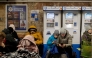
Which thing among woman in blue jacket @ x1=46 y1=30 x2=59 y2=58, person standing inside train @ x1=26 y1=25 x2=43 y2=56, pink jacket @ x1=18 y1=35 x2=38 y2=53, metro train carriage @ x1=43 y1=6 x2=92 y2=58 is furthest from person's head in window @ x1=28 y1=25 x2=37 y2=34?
pink jacket @ x1=18 y1=35 x2=38 y2=53

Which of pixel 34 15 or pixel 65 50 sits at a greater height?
pixel 34 15

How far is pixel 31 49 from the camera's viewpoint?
570 centimetres

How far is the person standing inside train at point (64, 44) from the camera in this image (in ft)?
19.6

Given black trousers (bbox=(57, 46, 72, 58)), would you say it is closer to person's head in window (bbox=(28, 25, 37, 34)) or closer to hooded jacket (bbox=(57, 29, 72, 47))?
hooded jacket (bbox=(57, 29, 72, 47))

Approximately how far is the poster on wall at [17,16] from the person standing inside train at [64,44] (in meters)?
1.71

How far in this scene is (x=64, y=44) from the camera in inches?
242

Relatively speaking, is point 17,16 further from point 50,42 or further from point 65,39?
point 65,39

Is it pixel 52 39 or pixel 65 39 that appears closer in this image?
pixel 65 39

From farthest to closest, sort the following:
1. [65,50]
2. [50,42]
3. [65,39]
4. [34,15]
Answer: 1. [34,15]
2. [50,42]
3. [65,39]
4. [65,50]

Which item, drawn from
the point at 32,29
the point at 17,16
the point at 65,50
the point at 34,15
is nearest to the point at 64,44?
the point at 65,50

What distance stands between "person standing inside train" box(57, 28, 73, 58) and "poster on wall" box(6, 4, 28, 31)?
1.71 meters

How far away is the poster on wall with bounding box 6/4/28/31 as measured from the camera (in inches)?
298

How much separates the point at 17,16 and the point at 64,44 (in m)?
2.28

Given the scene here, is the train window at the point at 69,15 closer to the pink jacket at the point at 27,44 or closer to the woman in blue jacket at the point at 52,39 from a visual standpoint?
Result: the woman in blue jacket at the point at 52,39
